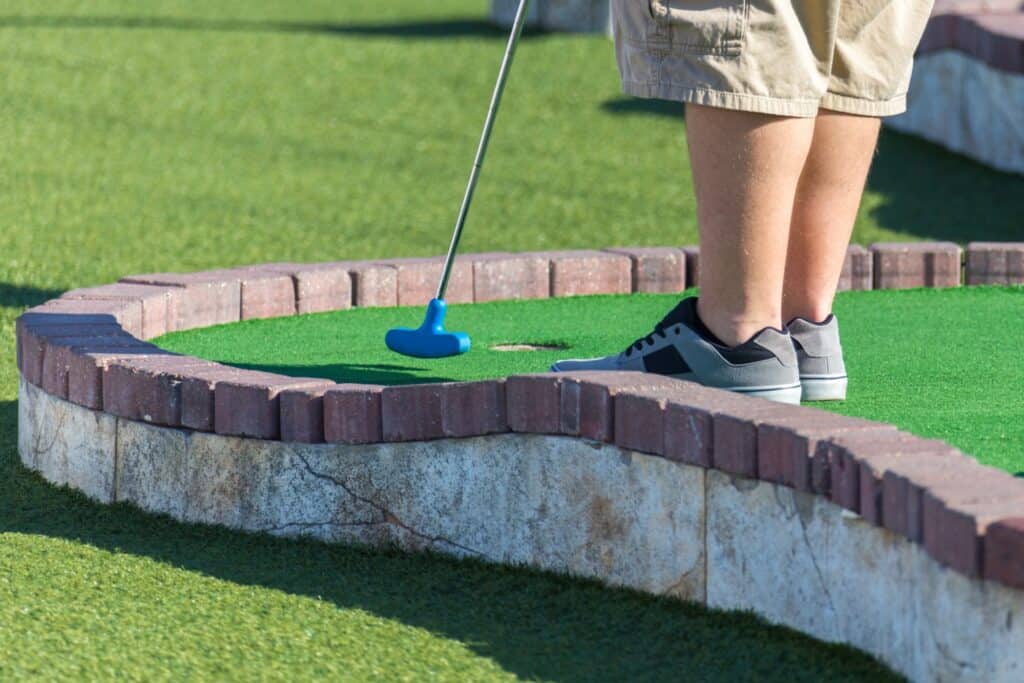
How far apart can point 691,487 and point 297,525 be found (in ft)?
2.61

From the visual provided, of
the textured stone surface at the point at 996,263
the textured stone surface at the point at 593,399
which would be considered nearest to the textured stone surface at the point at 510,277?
the textured stone surface at the point at 996,263

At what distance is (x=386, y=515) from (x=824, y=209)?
1010 millimetres

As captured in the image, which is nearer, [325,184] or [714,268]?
[714,268]

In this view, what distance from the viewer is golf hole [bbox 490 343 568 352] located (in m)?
4.11

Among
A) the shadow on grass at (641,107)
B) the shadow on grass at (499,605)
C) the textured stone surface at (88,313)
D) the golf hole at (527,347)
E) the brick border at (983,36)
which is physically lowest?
the shadow on grass at (499,605)

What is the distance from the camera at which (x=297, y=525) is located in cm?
330

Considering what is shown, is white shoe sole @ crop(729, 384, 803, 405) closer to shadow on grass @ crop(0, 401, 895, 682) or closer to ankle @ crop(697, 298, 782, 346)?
ankle @ crop(697, 298, 782, 346)

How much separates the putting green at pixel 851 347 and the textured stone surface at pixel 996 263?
15 cm

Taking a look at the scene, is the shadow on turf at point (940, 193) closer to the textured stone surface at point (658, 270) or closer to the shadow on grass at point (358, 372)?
the textured stone surface at point (658, 270)

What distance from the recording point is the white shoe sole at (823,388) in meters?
3.42

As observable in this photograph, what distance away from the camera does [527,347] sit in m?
Result: 4.15

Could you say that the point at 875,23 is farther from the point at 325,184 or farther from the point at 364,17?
the point at 364,17

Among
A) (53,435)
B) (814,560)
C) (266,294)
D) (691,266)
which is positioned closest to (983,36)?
(691,266)

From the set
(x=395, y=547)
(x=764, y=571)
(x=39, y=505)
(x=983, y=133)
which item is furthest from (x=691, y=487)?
(x=983, y=133)
